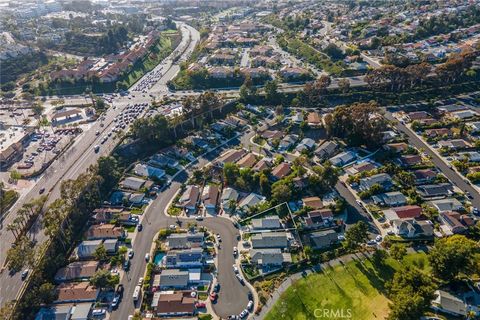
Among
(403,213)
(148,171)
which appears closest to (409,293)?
(403,213)

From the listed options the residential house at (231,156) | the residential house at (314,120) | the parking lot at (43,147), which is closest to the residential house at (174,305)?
the residential house at (231,156)

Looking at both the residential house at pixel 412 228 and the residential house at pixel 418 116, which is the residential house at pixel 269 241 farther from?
the residential house at pixel 418 116

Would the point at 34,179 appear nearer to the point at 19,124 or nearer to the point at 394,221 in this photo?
the point at 19,124

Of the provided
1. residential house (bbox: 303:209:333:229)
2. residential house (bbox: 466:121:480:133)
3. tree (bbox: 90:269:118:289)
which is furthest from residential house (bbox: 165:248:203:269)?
residential house (bbox: 466:121:480:133)

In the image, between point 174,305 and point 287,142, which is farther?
point 287,142

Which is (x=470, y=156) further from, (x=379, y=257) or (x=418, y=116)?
(x=379, y=257)
